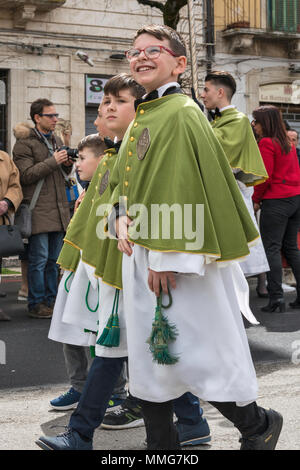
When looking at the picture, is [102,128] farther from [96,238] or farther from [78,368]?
[78,368]

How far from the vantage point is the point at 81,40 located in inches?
723

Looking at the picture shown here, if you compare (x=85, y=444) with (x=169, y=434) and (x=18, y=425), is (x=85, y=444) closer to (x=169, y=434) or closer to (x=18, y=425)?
(x=169, y=434)

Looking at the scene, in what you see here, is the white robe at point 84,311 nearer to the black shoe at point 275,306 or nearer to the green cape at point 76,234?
the green cape at point 76,234

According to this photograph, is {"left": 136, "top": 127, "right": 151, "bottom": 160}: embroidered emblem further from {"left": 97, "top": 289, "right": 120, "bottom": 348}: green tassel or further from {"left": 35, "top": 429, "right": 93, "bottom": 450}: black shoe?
{"left": 35, "top": 429, "right": 93, "bottom": 450}: black shoe

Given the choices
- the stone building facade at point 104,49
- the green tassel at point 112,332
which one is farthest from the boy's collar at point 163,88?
the stone building facade at point 104,49

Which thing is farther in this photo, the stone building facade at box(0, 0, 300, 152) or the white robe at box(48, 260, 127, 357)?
the stone building facade at box(0, 0, 300, 152)

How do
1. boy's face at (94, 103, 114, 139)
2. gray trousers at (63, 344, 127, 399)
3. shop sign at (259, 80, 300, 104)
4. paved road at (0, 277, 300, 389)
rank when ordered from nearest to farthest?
boy's face at (94, 103, 114, 139), gray trousers at (63, 344, 127, 399), paved road at (0, 277, 300, 389), shop sign at (259, 80, 300, 104)

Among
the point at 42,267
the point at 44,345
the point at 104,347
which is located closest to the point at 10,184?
the point at 42,267

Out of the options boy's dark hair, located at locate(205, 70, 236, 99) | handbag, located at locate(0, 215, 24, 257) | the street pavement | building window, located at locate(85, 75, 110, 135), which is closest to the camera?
the street pavement

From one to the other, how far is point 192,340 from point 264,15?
758 inches

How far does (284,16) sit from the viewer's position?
69.8 ft

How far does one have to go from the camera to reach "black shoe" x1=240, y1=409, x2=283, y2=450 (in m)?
3.13

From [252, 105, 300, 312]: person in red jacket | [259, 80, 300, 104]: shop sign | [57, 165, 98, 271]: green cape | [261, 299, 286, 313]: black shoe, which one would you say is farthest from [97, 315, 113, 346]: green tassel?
[259, 80, 300, 104]: shop sign

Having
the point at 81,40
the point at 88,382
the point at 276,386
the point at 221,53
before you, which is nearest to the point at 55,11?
the point at 81,40
